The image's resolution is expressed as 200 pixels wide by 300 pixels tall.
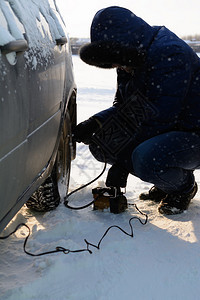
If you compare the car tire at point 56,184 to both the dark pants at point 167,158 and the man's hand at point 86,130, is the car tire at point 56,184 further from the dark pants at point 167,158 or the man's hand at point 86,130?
the dark pants at point 167,158

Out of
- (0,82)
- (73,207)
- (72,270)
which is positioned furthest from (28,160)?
(73,207)

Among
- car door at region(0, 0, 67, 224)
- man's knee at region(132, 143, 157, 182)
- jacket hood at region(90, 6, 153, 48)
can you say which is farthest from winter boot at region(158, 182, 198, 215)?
jacket hood at region(90, 6, 153, 48)

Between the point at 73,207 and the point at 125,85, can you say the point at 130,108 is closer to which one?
the point at 125,85

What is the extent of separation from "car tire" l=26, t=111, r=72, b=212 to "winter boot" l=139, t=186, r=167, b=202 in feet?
2.08

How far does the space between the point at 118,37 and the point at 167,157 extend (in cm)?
81

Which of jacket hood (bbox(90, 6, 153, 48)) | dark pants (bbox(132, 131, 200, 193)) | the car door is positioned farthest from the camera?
dark pants (bbox(132, 131, 200, 193))

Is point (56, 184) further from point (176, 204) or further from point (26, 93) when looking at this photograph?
point (26, 93)

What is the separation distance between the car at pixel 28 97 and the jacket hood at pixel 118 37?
0.23 meters

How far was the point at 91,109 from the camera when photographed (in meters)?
6.50

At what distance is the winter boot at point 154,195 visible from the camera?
2.71 metres

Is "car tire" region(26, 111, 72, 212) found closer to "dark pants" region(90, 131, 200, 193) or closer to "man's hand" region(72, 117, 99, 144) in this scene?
"man's hand" region(72, 117, 99, 144)

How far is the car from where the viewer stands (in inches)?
48.3

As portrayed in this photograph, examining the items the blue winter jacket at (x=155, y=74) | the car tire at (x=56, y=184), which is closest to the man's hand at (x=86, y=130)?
the car tire at (x=56, y=184)

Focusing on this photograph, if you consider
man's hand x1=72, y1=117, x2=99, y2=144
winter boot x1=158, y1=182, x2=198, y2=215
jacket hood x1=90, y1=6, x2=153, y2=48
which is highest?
jacket hood x1=90, y1=6, x2=153, y2=48
